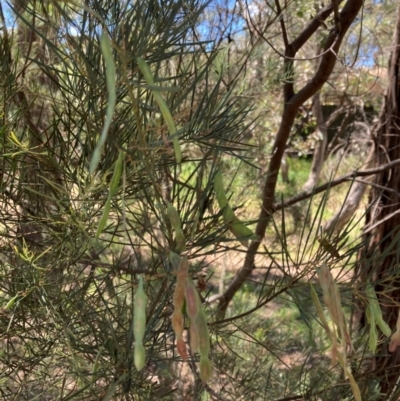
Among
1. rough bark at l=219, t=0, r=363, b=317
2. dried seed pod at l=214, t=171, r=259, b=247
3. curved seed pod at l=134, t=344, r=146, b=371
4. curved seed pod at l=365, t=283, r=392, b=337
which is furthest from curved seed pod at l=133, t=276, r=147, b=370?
rough bark at l=219, t=0, r=363, b=317

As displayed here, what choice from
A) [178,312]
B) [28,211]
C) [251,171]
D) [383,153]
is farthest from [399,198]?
[178,312]

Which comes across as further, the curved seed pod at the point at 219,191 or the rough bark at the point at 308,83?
the rough bark at the point at 308,83

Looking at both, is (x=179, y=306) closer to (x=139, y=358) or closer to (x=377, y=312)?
(x=139, y=358)

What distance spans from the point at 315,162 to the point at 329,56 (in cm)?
194

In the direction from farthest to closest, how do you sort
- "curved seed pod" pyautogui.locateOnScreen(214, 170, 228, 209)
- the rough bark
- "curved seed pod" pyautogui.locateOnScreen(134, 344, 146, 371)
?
the rough bark
"curved seed pod" pyautogui.locateOnScreen(214, 170, 228, 209)
"curved seed pod" pyautogui.locateOnScreen(134, 344, 146, 371)

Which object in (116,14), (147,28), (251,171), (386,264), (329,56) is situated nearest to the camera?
(147,28)

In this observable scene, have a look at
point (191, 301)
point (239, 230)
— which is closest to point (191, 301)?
point (191, 301)

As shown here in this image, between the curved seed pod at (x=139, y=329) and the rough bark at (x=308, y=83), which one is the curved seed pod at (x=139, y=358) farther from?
the rough bark at (x=308, y=83)

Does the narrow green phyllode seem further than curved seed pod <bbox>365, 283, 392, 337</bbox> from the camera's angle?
No

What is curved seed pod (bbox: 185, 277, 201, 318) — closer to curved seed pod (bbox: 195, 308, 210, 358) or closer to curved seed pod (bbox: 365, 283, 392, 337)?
curved seed pod (bbox: 195, 308, 210, 358)

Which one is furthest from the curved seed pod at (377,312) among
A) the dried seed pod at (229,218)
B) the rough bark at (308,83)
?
the rough bark at (308,83)

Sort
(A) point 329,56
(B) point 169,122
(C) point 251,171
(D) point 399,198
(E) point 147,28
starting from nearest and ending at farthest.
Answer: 1. (B) point 169,122
2. (E) point 147,28
3. (A) point 329,56
4. (D) point 399,198
5. (C) point 251,171

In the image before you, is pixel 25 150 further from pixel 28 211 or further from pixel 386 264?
pixel 386 264

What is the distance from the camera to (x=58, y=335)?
0.57 meters
